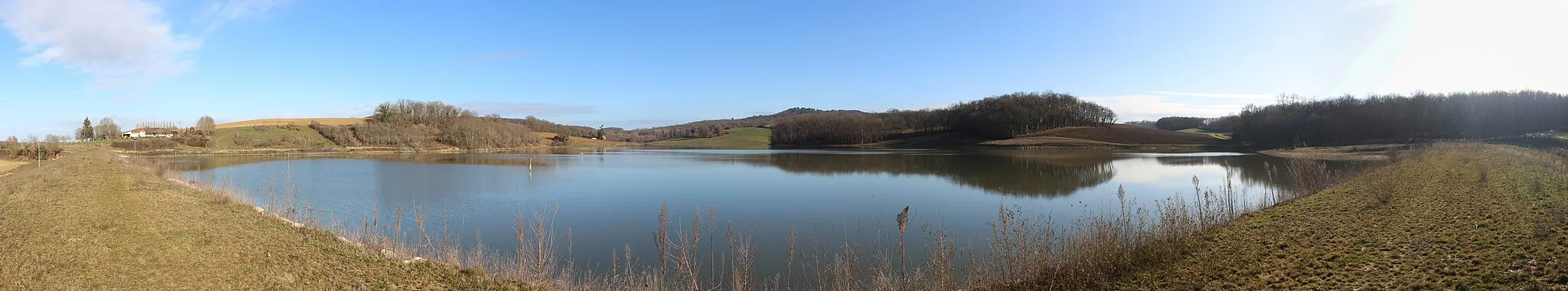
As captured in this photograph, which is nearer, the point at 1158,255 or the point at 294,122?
the point at 1158,255

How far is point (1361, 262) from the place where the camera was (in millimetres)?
6738

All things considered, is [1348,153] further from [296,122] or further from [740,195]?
[296,122]

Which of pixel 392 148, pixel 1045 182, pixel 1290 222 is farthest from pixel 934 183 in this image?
pixel 392 148

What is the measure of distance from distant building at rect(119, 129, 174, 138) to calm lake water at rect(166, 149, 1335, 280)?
172 feet

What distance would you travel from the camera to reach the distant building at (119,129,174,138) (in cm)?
6919

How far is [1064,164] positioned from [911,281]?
33831mm

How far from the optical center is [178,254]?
750 centimetres

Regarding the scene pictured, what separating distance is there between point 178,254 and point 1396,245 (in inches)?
573

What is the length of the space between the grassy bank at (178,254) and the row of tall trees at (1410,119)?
78.5 m

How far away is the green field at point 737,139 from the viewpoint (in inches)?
4744

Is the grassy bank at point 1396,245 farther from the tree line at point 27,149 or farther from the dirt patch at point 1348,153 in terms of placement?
the tree line at point 27,149

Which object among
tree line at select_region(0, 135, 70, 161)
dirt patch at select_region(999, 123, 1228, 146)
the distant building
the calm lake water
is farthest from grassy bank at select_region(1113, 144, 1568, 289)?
the distant building

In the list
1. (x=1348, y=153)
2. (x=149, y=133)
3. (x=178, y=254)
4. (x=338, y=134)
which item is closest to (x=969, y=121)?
(x=1348, y=153)

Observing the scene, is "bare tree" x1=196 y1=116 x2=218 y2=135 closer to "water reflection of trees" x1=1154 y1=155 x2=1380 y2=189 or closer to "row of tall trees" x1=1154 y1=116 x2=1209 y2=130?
"water reflection of trees" x1=1154 y1=155 x2=1380 y2=189
